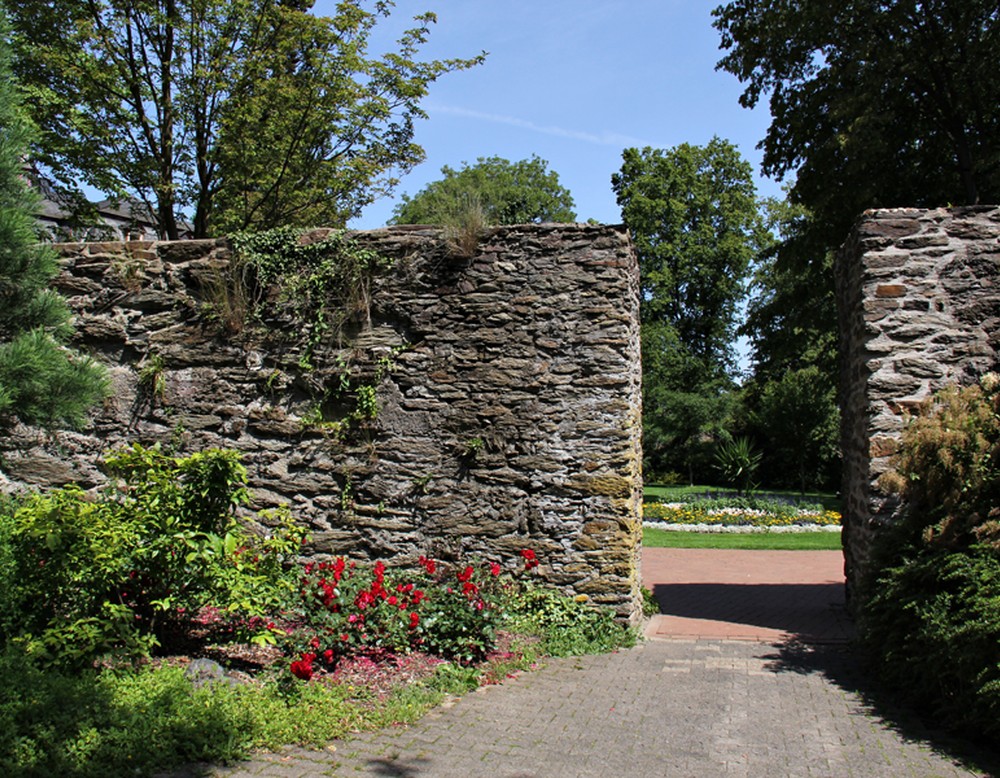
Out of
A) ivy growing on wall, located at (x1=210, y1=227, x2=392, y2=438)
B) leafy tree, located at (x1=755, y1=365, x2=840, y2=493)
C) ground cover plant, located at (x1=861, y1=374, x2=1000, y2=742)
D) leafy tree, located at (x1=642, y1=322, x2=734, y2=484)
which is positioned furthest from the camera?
leafy tree, located at (x1=642, y1=322, x2=734, y2=484)

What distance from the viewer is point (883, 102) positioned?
42.8 ft

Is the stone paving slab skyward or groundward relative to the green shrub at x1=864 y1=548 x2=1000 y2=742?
groundward

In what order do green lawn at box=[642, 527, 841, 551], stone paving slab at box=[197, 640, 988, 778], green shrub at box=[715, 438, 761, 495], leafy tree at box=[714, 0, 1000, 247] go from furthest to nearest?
green shrub at box=[715, 438, 761, 495] < green lawn at box=[642, 527, 841, 551] < leafy tree at box=[714, 0, 1000, 247] < stone paving slab at box=[197, 640, 988, 778]

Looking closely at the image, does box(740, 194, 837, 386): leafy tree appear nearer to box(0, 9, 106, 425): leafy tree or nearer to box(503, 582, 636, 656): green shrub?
box(503, 582, 636, 656): green shrub

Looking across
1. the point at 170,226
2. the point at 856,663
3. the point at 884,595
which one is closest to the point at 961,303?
the point at 884,595

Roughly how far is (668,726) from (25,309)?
198 inches

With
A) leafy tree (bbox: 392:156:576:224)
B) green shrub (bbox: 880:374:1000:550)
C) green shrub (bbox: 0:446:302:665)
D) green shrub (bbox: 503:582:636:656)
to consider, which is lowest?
green shrub (bbox: 503:582:636:656)

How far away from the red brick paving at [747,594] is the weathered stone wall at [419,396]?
3.90ft

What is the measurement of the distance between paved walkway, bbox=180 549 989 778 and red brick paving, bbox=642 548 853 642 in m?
0.11

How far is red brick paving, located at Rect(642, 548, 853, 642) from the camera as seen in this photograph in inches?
283

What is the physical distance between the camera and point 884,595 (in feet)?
17.8

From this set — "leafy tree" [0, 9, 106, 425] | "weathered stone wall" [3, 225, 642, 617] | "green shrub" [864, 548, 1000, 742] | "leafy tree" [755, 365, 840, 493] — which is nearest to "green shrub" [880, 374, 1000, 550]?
"green shrub" [864, 548, 1000, 742]

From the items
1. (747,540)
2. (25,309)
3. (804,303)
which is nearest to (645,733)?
(25,309)

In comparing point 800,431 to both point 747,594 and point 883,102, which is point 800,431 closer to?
point 883,102
